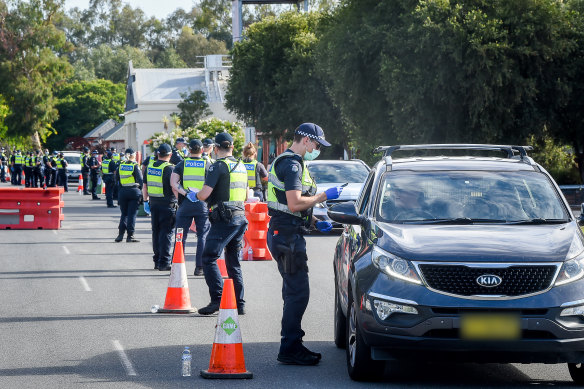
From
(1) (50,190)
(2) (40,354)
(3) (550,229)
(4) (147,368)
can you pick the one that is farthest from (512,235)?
(1) (50,190)

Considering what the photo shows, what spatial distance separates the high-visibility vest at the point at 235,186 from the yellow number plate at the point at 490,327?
455 cm

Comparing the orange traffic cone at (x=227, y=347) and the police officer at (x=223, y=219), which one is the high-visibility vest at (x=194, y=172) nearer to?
the police officer at (x=223, y=219)

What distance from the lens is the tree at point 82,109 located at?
10869 centimetres

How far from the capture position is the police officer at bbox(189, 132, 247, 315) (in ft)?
36.4

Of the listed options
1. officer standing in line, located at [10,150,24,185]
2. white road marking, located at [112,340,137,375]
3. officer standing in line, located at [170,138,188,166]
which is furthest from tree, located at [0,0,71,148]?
white road marking, located at [112,340,137,375]

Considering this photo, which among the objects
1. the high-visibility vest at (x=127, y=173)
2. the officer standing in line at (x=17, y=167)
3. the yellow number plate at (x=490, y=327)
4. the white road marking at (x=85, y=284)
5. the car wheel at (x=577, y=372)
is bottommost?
the officer standing in line at (x=17, y=167)

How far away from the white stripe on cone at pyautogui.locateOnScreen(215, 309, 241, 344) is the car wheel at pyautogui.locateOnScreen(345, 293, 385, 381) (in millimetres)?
842

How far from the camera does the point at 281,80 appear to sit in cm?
5347

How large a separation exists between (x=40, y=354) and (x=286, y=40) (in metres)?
45.9

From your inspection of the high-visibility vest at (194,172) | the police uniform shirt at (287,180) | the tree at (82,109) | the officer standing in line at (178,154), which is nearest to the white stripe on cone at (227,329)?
the police uniform shirt at (287,180)

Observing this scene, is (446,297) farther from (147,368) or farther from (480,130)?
(480,130)

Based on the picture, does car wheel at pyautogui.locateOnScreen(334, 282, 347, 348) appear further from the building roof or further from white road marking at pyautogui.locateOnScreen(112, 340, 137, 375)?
the building roof

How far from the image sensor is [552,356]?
23.5ft

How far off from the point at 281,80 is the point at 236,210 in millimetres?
42622
